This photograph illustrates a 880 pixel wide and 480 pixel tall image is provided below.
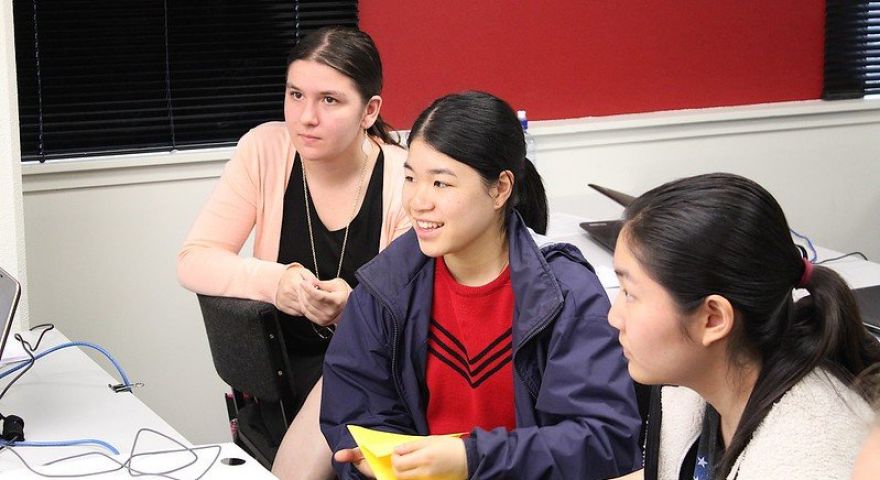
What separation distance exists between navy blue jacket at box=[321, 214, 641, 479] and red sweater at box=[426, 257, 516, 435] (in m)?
0.03

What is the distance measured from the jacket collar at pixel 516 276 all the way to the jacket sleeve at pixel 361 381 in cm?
4

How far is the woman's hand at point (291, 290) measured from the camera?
2.48 m

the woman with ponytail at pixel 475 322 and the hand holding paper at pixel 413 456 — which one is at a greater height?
the woman with ponytail at pixel 475 322

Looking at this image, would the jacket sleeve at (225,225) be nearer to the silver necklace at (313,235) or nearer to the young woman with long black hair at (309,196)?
the young woman with long black hair at (309,196)

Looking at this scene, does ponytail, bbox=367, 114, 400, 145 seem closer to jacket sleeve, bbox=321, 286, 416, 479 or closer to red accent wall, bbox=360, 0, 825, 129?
jacket sleeve, bbox=321, 286, 416, 479

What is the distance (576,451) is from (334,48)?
112cm

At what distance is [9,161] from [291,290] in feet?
2.18

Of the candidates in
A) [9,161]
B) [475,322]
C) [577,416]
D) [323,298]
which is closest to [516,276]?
[475,322]

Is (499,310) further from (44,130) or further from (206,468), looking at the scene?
(44,130)

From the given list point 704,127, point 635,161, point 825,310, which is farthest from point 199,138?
point 825,310

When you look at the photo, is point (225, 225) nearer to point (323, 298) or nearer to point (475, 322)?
point (323, 298)

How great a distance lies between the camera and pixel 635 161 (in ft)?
13.4

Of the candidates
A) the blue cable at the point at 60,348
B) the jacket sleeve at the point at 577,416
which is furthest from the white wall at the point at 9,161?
the jacket sleeve at the point at 577,416

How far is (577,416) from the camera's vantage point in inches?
78.5
